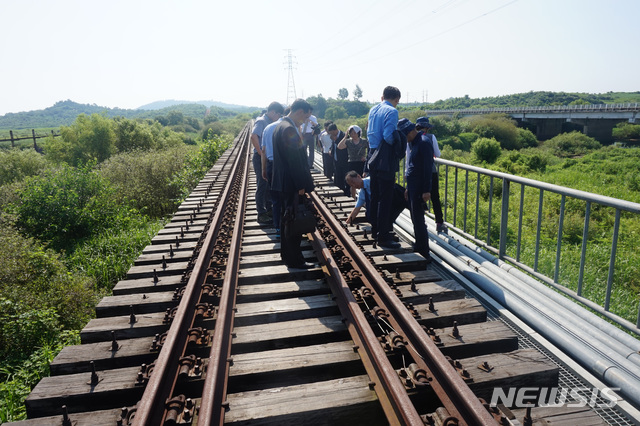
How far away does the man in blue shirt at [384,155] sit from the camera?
4961 millimetres

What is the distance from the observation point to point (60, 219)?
971cm

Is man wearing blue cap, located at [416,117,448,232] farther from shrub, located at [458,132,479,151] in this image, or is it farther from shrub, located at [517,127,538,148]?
shrub, located at [517,127,538,148]

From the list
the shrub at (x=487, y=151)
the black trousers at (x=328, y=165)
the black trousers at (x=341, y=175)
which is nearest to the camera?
the black trousers at (x=341, y=175)

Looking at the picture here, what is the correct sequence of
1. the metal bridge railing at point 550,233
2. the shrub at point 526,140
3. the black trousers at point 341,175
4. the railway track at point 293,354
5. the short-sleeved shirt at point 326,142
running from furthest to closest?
the shrub at point 526,140
the short-sleeved shirt at point 326,142
the black trousers at point 341,175
the metal bridge railing at point 550,233
the railway track at point 293,354

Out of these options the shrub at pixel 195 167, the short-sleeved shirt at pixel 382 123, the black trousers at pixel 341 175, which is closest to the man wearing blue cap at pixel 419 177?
the short-sleeved shirt at pixel 382 123

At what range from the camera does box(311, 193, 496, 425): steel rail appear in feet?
7.18

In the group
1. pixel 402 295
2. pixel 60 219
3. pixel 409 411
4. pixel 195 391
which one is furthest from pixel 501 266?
pixel 60 219

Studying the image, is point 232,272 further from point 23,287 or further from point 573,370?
point 23,287

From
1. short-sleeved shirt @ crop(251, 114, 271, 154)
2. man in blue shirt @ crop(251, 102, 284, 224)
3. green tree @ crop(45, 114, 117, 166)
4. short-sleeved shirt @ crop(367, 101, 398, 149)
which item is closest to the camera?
short-sleeved shirt @ crop(367, 101, 398, 149)

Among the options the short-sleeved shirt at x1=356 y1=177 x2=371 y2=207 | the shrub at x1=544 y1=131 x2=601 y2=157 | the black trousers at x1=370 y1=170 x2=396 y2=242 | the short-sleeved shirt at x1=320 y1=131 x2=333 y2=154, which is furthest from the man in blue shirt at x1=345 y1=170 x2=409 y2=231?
the shrub at x1=544 y1=131 x2=601 y2=157

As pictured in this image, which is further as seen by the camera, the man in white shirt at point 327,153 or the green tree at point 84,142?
the green tree at point 84,142

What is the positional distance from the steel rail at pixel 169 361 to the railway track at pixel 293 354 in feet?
0.04

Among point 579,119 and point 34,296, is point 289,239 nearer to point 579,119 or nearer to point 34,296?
point 34,296

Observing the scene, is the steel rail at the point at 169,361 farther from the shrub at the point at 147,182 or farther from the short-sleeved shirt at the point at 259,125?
the shrub at the point at 147,182
